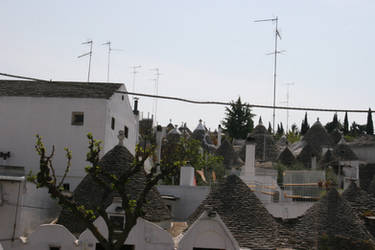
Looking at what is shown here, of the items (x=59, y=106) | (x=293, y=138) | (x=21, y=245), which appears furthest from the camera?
(x=293, y=138)

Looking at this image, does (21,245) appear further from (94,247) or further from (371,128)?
(371,128)

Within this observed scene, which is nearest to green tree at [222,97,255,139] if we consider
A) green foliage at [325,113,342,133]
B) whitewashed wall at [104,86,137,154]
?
green foliage at [325,113,342,133]

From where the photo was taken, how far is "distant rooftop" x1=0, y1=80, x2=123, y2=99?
103 feet

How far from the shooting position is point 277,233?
21516 millimetres

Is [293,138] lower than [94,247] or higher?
higher

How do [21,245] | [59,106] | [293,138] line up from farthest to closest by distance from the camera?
1. [293,138]
2. [59,106]
3. [21,245]

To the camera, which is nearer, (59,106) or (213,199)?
(213,199)

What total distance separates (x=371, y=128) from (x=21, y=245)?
70.0m

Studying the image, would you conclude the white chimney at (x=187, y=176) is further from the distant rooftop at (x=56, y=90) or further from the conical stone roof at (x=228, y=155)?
the conical stone roof at (x=228, y=155)

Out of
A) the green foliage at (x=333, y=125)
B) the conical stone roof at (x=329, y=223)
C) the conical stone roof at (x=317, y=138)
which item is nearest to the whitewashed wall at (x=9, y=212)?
the conical stone roof at (x=329, y=223)

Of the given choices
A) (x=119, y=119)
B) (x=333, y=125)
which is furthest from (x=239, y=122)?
(x=119, y=119)

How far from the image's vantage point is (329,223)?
20734 millimetres

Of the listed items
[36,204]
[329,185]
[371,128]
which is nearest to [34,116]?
[36,204]

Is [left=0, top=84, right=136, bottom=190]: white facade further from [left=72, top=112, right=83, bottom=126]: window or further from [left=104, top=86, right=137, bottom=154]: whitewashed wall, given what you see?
[left=72, top=112, right=83, bottom=126]: window
